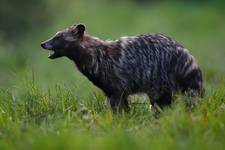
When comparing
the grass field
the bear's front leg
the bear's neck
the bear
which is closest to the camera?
the grass field

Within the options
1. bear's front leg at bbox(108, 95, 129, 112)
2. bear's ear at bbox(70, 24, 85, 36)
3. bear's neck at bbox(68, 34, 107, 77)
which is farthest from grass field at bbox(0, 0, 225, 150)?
bear's ear at bbox(70, 24, 85, 36)

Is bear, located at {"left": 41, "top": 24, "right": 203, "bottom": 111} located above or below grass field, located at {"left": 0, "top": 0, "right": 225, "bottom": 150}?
above

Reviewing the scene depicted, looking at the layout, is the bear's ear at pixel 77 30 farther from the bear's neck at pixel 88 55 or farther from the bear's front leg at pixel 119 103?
the bear's front leg at pixel 119 103

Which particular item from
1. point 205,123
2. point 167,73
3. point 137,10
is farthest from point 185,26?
point 205,123

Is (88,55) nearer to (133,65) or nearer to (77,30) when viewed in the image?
(77,30)

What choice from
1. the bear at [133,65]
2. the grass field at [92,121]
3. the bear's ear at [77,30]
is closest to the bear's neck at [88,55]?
the bear at [133,65]

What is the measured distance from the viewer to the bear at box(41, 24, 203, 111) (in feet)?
35.2

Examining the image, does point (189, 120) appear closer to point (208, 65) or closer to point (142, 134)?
point (142, 134)

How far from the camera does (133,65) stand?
10898mm

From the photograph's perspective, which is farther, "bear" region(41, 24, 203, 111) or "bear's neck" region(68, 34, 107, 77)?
"bear's neck" region(68, 34, 107, 77)

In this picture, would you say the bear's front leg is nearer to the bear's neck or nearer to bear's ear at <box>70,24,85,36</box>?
the bear's neck

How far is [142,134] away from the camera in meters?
8.67

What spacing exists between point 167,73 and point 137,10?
27.3 metres

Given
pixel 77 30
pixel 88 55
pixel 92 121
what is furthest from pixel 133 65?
pixel 92 121
